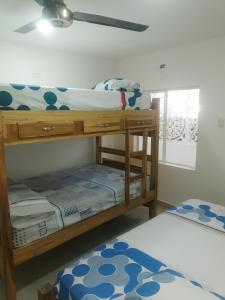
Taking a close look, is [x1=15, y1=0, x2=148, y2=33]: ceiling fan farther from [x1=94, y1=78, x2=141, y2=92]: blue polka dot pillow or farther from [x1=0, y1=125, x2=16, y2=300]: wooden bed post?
[x1=94, y1=78, x2=141, y2=92]: blue polka dot pillow

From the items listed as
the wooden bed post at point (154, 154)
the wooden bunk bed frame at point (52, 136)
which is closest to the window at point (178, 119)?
the wooden bed post at point (154, 154)

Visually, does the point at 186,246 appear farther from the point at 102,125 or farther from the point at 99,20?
the point at 99,20

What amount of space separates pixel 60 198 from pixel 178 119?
7.04ft

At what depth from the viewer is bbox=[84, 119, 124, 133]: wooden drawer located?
218 centimetres

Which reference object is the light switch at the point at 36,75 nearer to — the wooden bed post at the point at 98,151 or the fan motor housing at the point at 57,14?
the wooden bed post at the point at 98,151

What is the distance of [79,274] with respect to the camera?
1.37 m

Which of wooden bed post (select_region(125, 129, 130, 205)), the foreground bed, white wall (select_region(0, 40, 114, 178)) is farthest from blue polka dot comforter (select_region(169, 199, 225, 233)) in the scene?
white wall (select_region(0, 40, 114, 178))

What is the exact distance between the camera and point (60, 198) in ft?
7.41

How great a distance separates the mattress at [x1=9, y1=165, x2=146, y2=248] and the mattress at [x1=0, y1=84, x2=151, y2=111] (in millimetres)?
804

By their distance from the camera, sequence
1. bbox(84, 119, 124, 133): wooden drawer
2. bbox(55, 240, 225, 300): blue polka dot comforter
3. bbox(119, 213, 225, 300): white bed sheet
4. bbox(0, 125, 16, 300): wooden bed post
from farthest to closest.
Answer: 1. bbox(84, 119, 124, 133): wooden drawer
2. bbox(0, 125, 16, 300): wooden bed post
3. bbox(119, 213, 225, 300): white bed sheet
4. bbox(55, 240, 225, 300): blue polka dot comforter

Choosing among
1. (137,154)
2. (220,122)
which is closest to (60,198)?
(137,154)

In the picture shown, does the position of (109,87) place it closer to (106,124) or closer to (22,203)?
(106,124)

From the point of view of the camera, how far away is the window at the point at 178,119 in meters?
3.27

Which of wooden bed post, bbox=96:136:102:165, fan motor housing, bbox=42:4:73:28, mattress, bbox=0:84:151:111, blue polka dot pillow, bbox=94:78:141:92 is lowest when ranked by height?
wooden bed post, bbox=96:136:102:165
